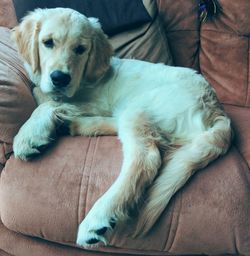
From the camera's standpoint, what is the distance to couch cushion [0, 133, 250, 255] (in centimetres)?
128

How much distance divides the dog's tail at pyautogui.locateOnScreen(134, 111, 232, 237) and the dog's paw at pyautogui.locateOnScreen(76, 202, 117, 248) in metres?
0.10

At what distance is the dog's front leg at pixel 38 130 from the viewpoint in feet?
4.46

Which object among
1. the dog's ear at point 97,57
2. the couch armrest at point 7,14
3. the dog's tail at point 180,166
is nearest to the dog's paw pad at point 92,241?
the dog's tail at point 180,166

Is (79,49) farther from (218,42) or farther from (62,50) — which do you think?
(218,42)

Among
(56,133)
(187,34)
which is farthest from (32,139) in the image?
(187,34)

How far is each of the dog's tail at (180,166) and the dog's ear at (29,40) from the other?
64 cm

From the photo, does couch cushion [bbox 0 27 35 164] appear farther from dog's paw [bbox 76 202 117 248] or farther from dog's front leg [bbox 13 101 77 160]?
dog's paw [bbox 76 202 117 248]

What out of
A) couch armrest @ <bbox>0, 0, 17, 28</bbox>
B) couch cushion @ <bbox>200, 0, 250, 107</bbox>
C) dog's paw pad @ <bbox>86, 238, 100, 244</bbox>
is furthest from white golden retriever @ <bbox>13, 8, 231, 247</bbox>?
couch cushion @ <bbox>200, 0, 250, 107</bbox>

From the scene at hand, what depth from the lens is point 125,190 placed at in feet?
4.09

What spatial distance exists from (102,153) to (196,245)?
41cm

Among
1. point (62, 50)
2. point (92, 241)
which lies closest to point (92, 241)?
point (92, 241)

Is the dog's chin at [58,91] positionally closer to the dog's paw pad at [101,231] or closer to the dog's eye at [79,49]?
the dog's eye at [79,49]

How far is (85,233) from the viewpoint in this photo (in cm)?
123

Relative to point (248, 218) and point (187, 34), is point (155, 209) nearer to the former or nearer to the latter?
point (248, 218)
